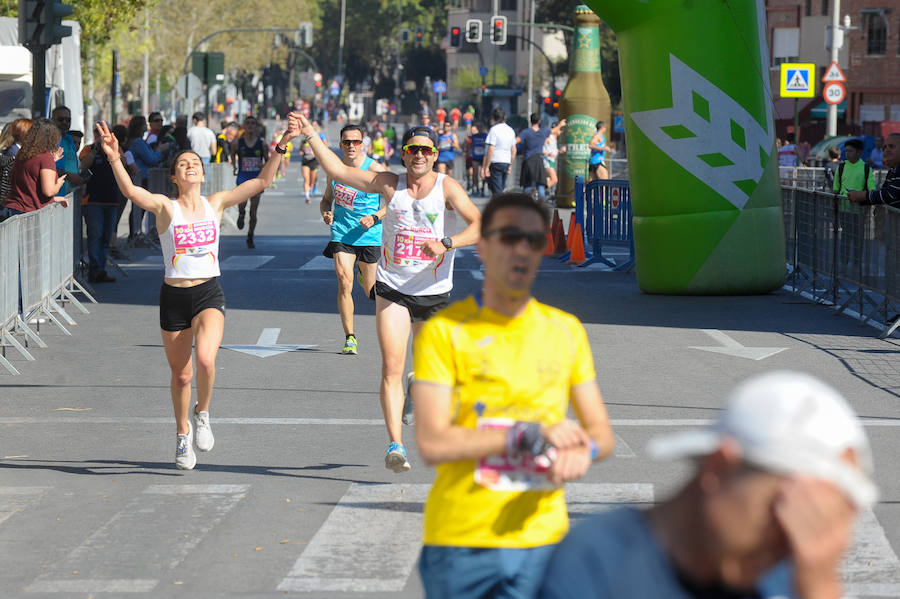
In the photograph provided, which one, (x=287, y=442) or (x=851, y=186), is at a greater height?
(x=851, y=186)

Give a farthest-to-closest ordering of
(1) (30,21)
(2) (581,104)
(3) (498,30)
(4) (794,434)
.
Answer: (3) (498,30), (2) (581,104), (1) (30,21), (4) (794,434)

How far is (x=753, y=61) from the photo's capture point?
685 inches

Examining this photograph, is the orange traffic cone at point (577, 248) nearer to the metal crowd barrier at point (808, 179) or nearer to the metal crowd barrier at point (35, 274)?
the metal crowd barrier at point (35, 274)

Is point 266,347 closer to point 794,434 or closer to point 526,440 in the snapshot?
point 526,440

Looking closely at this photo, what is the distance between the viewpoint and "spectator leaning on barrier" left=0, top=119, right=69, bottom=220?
1534 centimetres

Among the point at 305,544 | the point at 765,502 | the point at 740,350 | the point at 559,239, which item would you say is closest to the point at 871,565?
the point at 305,544

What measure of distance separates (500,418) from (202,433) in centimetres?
500

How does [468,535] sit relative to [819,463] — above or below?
below

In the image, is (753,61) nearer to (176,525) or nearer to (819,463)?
(176,525)

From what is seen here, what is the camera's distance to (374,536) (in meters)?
7.30

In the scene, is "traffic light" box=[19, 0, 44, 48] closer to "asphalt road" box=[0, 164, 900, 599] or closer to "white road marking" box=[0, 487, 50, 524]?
"asphalt road" box=[0, 164, 900, 599]

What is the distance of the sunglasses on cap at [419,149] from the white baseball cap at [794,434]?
6575 millimetres

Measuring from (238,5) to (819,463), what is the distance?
81581 millimetres

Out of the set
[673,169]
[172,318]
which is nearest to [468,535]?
[172,318]
